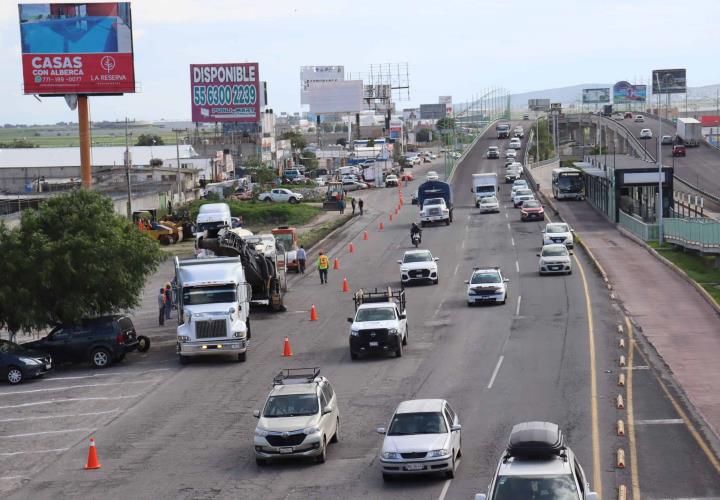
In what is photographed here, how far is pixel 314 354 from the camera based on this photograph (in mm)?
37281

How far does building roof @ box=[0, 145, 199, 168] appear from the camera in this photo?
14088cm

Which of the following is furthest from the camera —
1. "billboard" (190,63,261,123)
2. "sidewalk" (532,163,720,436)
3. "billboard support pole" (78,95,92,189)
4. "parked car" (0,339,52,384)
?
"billboard" (190,63,261,123)

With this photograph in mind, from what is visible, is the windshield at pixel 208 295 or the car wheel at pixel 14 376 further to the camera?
the windshield at pixel 208 295

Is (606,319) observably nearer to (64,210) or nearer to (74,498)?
(64,210)

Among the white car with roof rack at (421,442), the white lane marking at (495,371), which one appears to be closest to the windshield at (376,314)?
the white lane marking at (495,371)

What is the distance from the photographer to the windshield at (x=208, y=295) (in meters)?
37.3

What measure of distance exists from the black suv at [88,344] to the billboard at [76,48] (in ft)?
152

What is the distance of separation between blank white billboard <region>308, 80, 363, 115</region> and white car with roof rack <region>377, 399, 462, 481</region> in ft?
550

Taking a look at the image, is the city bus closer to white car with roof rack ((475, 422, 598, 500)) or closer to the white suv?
the white suv

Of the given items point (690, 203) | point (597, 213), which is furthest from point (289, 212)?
point (690, 203)

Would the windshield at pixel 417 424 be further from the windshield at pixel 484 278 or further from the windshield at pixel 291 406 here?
the windshield at pixel 484 278

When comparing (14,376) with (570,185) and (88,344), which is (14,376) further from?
(570,185)

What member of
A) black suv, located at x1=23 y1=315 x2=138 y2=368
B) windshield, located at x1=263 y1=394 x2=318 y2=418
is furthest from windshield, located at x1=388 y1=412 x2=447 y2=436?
black suv, located at x1=23 y1=315 x2=138 y2=368

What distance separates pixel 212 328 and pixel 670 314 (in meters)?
16.3
